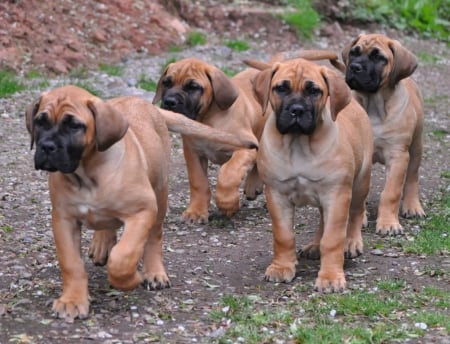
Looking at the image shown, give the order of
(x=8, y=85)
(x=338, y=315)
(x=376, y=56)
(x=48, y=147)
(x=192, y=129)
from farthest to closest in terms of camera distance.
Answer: (x=8, y=85) < (x=376, y=56) < (x=192, y=129) < (x=338, y=315) < (x=48, y=147)

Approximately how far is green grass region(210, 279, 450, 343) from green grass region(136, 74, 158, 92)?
6006 millimetres

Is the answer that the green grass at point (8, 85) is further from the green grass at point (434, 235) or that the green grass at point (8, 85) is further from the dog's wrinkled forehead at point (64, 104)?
the dog's wrinkled forehead at point (64, 104)

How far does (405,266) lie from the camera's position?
22.9 feet

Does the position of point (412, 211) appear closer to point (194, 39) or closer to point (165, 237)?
point (165, 237)

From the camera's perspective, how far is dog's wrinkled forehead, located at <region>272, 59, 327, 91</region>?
6.43 meters

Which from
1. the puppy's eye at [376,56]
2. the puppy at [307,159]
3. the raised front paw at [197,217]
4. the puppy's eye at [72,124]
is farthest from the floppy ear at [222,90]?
the puppy's eye at [72,124]

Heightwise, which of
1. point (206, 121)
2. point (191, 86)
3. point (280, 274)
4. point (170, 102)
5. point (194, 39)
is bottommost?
point (194, 39)

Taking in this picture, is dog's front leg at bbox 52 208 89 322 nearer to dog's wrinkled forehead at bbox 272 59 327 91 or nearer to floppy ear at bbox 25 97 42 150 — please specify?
floppy ear at bbox 25 97 42 150

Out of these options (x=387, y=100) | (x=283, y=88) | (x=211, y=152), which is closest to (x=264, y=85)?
(x=283, y=88)

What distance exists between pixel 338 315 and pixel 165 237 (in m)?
2.13

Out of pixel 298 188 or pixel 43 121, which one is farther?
pixel 298 188

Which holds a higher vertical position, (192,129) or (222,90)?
(192,129)

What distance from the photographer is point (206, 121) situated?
836 cm

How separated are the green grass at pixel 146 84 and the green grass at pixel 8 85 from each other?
4.50 feet
